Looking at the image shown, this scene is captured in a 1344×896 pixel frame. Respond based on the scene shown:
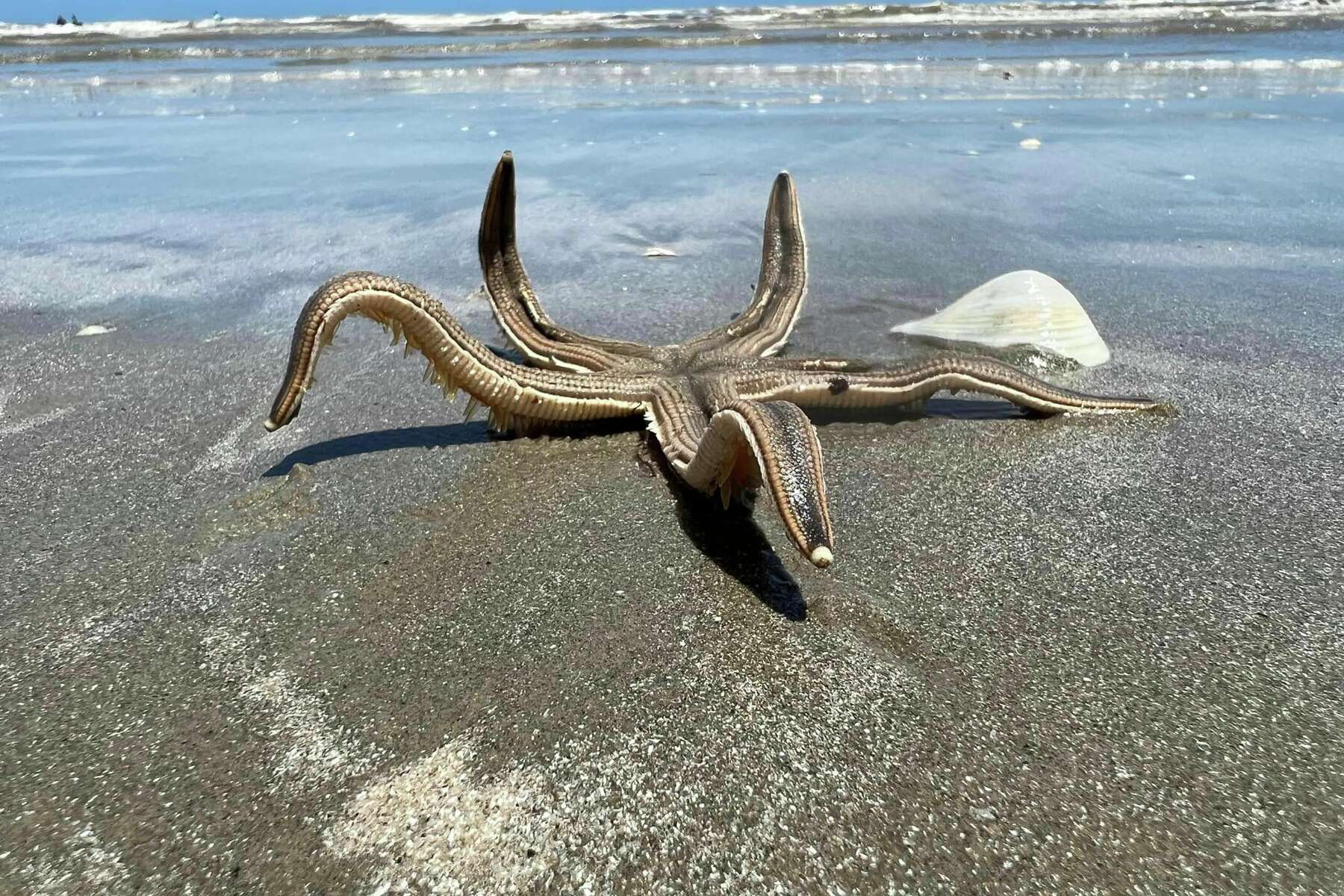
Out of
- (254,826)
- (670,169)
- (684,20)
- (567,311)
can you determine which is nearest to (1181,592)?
(254,826)

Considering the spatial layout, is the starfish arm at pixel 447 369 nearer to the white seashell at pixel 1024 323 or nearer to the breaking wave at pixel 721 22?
the white seashell at pixel 1024 323

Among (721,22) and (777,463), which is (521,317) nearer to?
(777,463)

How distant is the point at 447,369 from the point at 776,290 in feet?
5.98

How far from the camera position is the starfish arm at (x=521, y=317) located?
3660 millimetres

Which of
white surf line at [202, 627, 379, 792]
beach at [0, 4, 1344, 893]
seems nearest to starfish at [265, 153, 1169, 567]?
beach at [0, 4, 1344, 893]

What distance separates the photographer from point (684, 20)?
26.6 meters

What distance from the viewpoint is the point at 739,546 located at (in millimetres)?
2773

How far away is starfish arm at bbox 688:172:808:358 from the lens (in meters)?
3.96

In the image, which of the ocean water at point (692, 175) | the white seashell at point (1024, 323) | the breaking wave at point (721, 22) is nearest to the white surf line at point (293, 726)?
the ocean water at point (692, 175)

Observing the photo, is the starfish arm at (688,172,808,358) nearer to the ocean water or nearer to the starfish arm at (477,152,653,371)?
the starfish arm at (477,152,653,371)

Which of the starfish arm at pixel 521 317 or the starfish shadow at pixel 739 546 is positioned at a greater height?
the starfish arm at pixel 521 317

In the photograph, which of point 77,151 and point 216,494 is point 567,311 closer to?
point 216,494

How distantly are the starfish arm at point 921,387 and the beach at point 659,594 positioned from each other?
10cm

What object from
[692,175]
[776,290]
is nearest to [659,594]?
[776,290]
